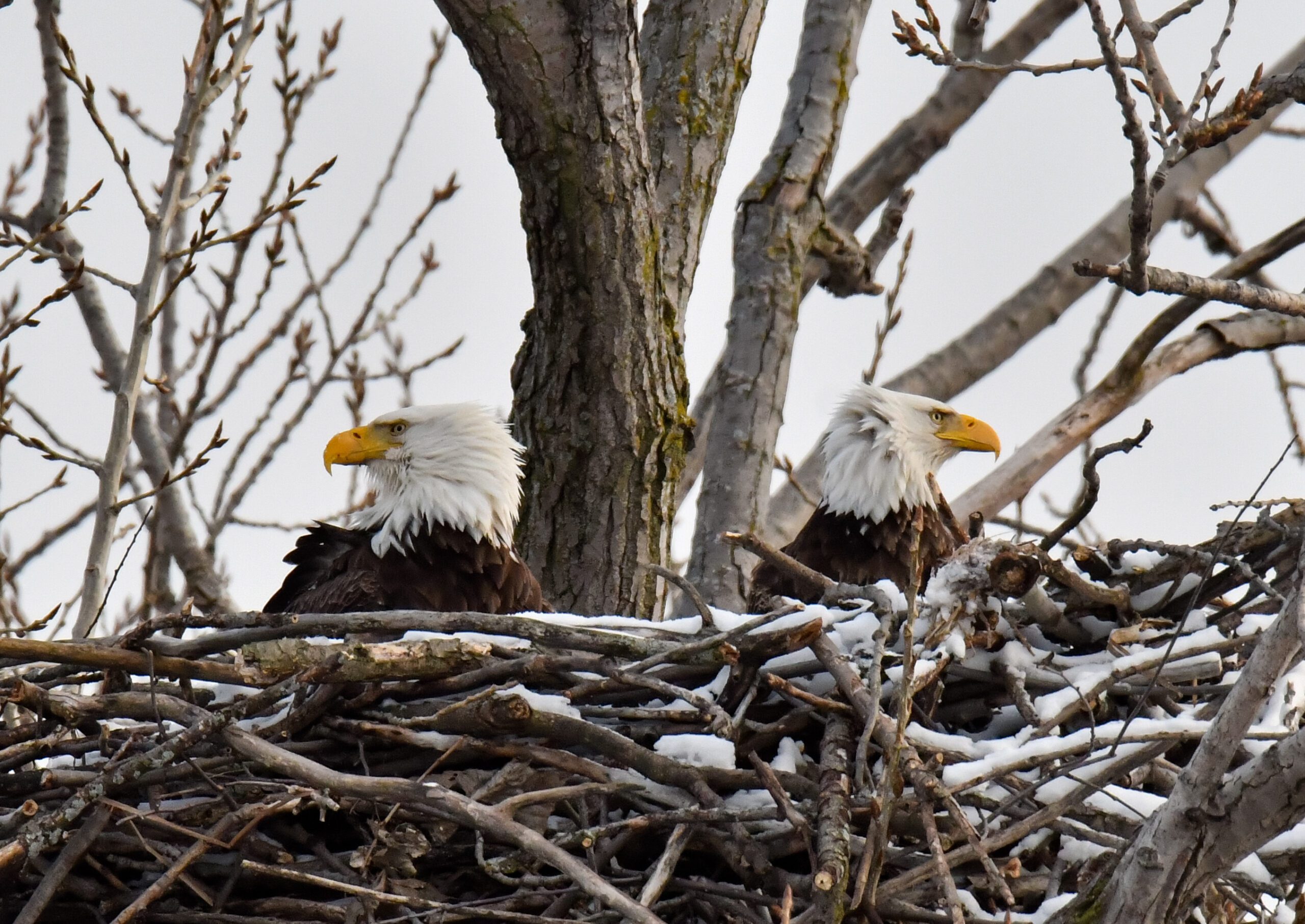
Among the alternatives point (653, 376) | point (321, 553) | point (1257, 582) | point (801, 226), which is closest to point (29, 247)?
point (321, 553)

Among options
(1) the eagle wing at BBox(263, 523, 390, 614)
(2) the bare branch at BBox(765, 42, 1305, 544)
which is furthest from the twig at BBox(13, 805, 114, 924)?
(2) the bare branch at BBox(765, 42, 1305, 544)

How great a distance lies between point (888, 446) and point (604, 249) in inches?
64.1

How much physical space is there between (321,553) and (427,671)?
184 cm

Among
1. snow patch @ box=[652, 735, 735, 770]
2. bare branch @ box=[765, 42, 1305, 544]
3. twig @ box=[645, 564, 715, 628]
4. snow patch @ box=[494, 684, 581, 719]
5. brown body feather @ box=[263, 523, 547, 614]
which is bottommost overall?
snow patch @ box=[652, 735, 735, 770]

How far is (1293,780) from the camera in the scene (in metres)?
2.23

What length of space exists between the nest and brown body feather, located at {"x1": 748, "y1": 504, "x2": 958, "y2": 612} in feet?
5.59

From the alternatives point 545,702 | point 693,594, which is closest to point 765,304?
point 693,594

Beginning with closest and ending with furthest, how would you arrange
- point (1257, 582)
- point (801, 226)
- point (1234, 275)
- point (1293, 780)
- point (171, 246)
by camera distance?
1. point (1293, 780)
2. point (1257, 582)
3. point (1234, 275)
4. point (801, 226)
5. point (171, 246)

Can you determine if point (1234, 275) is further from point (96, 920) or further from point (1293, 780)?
point (96, 920)

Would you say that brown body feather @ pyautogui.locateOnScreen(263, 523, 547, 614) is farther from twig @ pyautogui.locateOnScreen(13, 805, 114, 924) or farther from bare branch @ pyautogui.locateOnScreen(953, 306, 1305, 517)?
bare branch @ pyautogui.locateOnScreen(953, 306, 1305, 517)

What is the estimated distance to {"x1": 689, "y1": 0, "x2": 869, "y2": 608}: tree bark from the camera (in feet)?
18.1

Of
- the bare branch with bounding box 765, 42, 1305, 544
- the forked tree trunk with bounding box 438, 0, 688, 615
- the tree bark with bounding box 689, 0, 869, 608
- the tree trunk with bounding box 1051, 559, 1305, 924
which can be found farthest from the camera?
the bare branch with bounding box 765, 42, 1305, 544

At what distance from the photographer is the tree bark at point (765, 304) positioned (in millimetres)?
5520

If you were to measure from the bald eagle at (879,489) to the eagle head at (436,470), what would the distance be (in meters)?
0.91
